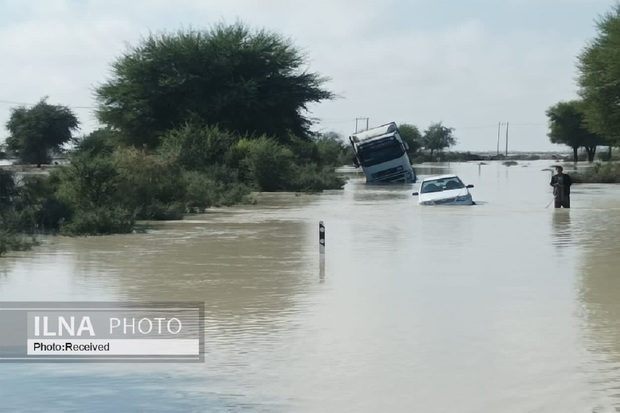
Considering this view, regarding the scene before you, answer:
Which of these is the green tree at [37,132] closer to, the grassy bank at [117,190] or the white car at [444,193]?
the grassy bank at [117,190]

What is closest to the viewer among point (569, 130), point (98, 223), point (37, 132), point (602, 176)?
point (98, 223)

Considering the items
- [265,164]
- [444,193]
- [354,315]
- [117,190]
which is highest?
[265,164]

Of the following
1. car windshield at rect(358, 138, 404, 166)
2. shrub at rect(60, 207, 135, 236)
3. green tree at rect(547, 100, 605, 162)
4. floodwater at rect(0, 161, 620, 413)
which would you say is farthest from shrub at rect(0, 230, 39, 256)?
green tree at rect(547, 100, 605, 162)

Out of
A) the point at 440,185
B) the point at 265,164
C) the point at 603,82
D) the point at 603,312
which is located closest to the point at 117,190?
the point at 440,185

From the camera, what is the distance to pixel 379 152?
6525cm

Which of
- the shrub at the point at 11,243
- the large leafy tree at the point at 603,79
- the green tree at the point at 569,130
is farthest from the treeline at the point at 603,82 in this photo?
the green tree at the point at 569,130

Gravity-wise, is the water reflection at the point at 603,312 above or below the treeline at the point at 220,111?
below

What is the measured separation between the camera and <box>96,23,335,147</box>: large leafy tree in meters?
67.4

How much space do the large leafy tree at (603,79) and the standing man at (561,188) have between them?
29464 mm

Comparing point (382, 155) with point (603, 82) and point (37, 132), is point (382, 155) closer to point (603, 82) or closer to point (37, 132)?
point (603, 82)

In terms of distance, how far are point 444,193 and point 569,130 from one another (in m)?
114

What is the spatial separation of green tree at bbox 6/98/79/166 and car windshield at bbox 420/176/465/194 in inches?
2957

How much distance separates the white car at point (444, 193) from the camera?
41.5 m

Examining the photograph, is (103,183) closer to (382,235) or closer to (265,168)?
(382,235)
